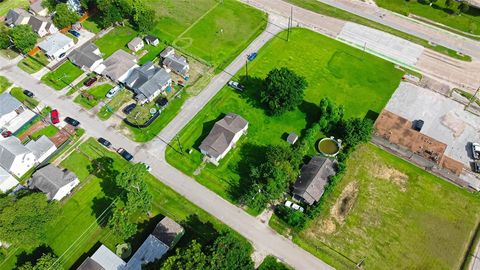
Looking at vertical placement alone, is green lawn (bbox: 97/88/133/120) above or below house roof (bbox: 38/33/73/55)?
below

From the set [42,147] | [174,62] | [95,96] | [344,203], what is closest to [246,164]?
[344,203]

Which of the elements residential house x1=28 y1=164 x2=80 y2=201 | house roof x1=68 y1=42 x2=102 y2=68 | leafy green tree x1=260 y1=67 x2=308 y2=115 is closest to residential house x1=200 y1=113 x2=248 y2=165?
leafy green tree x1=260 y1=67 x2=308 y2=115

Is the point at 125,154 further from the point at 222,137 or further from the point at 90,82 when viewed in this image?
the point at 90,82

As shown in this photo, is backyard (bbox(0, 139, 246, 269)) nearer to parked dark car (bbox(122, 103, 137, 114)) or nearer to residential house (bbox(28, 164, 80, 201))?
residential house (bbox(28, 164, 80, 201))

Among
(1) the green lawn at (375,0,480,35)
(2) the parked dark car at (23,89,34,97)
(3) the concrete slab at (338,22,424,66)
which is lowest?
(2) the parked dark car at (23,89,34,97)

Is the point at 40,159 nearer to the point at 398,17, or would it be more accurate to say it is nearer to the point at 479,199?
the point at 479,199

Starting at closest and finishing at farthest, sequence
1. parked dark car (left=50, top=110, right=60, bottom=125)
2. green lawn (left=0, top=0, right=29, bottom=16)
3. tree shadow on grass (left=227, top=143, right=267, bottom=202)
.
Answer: tree shadow on grass (left=227, top=143, right=267, bottom=202) → parked dark car (left=50, top=110, right=60, bottom=125) → green lawn (left=0, top=0, right=29, bottom=16)

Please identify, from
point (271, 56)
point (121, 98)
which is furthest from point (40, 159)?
point (271, 56)
